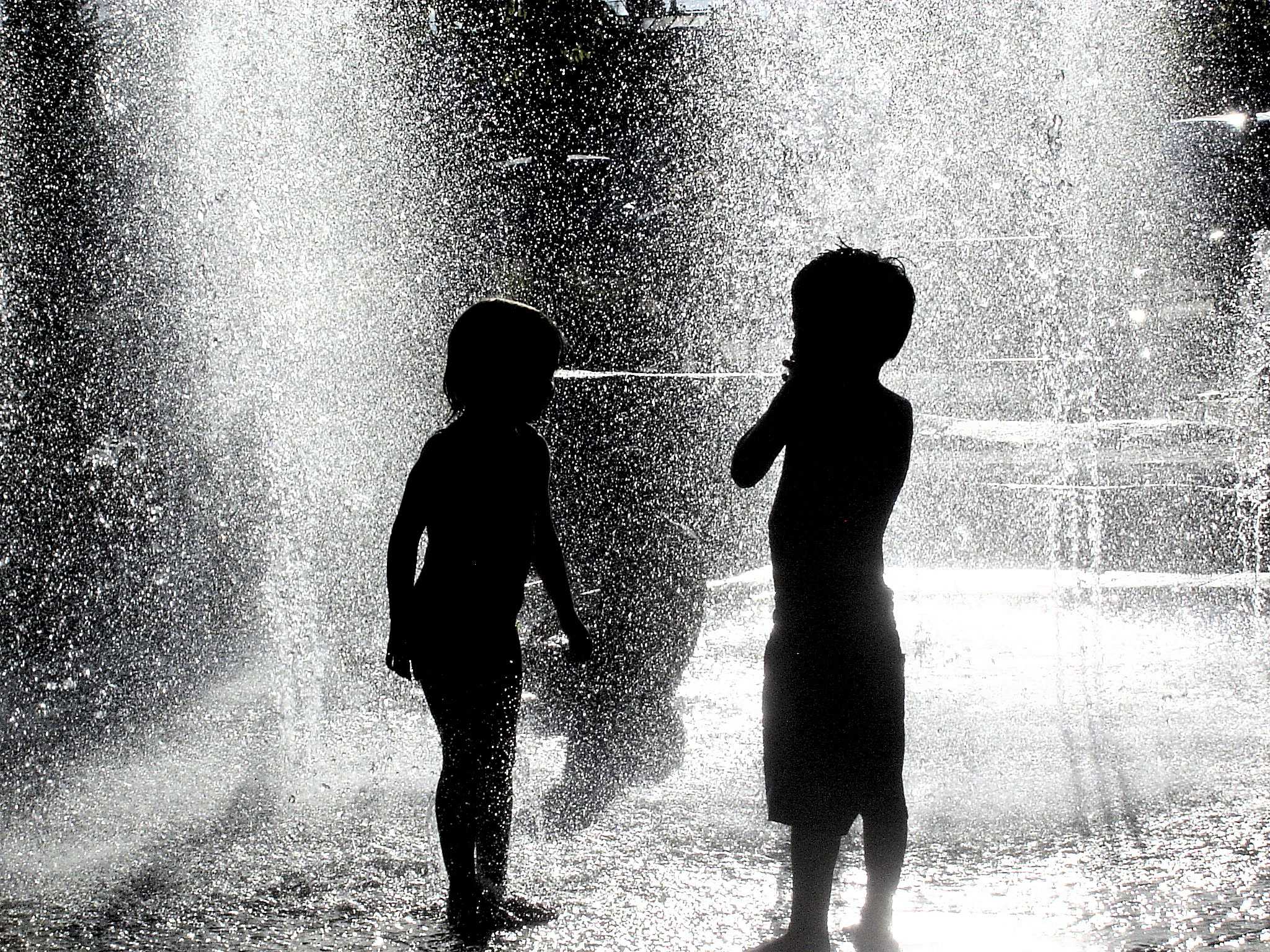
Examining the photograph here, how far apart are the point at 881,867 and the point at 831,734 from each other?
271 mm

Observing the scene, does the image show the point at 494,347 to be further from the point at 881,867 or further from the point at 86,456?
the point at 86,456

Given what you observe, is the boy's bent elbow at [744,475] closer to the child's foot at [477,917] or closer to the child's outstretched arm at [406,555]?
the child's outstretched arm at [406,555]

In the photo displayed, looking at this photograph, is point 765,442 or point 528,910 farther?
point 528,910

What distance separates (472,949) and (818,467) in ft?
3.48

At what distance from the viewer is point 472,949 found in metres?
2.50

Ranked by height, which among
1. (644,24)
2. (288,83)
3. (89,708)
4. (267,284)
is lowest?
(89,708)

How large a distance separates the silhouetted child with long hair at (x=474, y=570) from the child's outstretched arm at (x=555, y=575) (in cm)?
5

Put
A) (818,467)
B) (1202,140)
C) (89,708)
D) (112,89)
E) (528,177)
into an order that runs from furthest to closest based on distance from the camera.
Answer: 1. (1202,140)
2. (528,177)
3. (112,89)
4. (89,708)
5. (818,467)

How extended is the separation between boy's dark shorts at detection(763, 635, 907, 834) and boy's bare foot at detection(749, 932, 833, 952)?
19 centimetres

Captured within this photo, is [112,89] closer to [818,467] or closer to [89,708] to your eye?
[89,708]

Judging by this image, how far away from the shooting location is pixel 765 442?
97.4 inches

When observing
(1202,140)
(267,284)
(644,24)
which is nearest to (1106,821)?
(267,284)

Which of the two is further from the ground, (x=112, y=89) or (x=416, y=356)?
(x=112, y=89)

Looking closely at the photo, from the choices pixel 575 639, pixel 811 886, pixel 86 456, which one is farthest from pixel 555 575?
pixel 86 456
